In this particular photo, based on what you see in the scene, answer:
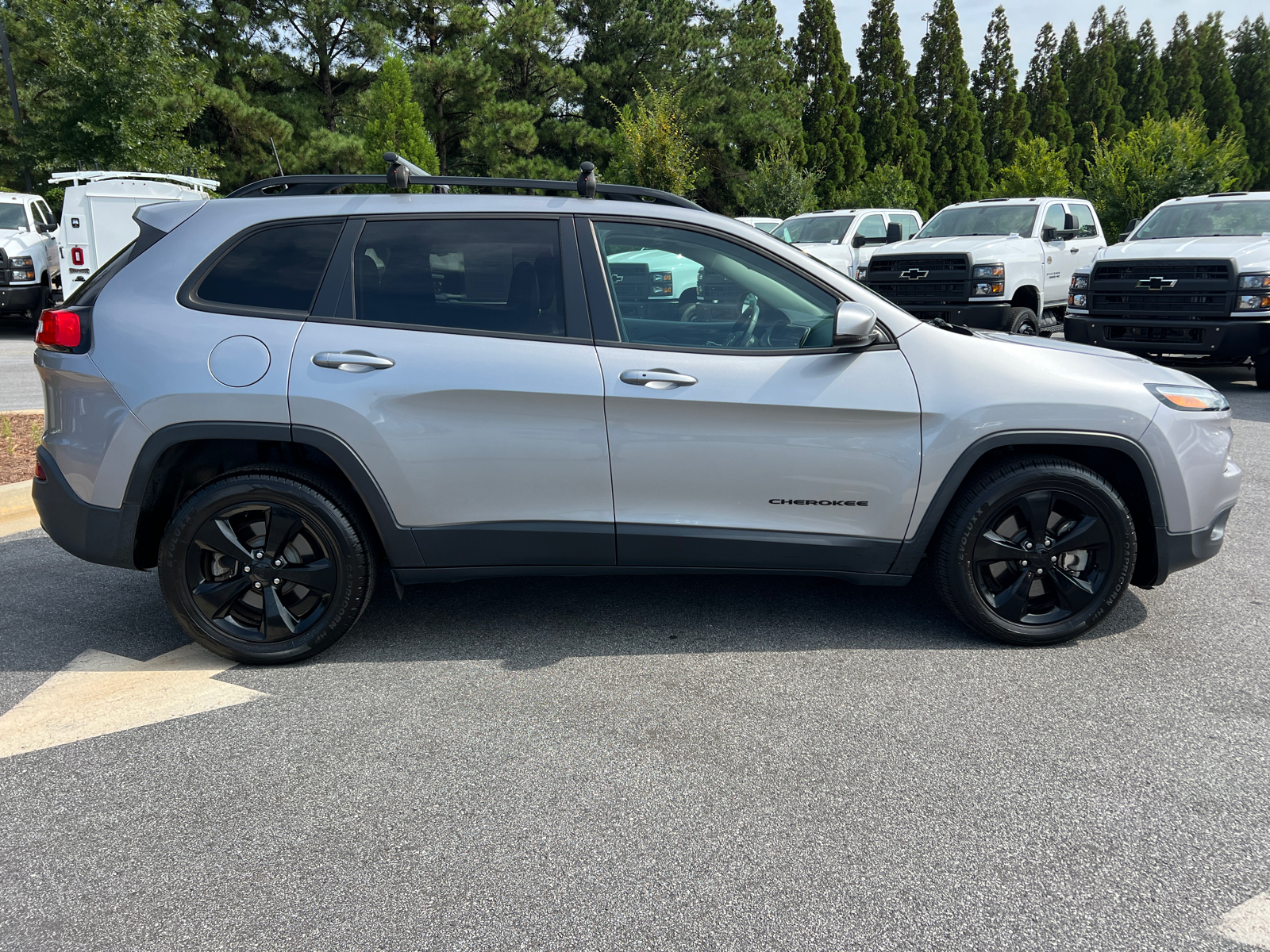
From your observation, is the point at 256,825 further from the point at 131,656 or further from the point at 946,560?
the point at 946,560

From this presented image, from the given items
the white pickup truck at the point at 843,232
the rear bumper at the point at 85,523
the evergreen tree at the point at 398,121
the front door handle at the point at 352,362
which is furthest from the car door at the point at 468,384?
the evergreen tree at the point at 398,121

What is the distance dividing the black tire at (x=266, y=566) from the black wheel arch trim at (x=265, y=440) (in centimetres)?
13

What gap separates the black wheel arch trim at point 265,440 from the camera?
364cm

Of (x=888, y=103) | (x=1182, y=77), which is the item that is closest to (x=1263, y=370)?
(x=888, y=103)

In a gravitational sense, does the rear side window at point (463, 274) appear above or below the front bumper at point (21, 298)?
below

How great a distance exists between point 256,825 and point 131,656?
1525 millimetres

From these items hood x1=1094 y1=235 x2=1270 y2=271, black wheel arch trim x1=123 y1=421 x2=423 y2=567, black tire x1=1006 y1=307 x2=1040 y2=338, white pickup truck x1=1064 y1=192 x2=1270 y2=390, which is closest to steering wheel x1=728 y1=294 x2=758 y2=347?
black wheel arch trim x1=123 y1=421 x2=423 y2=567

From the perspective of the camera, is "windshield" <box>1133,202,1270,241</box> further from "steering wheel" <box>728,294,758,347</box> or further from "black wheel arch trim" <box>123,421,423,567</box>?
"black wheel arch trim" <box>123,421,423,567</box>

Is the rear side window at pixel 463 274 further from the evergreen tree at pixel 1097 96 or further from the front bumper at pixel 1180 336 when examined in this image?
the evergreen tree at pixel 1097 96

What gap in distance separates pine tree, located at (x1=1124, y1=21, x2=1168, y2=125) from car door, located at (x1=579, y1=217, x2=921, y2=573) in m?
56.9

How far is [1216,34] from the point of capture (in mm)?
56250

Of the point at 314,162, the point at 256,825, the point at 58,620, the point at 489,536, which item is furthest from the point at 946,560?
the point at 314,162

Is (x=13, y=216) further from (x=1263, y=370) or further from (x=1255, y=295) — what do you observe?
(x=1263, y=370)

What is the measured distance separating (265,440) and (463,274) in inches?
38.0
